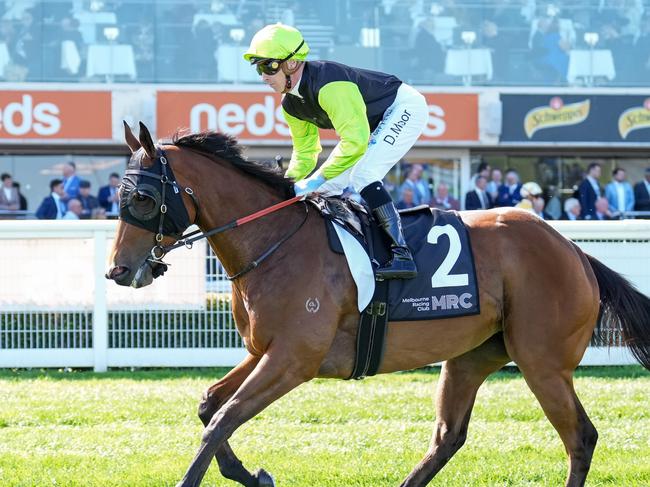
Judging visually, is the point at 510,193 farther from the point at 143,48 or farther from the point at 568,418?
the point at 568,418

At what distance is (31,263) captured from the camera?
8.09 metres

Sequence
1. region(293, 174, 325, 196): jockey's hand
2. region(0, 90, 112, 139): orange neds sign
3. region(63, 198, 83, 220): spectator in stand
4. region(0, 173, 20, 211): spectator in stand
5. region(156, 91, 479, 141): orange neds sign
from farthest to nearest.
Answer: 1. region(156, 91, 479, 141): orange neds sign
2. region(0, 90, 112, 139): orange neds sign
3. region(0, 173, 20, 211): spectator in stand
4. region(63, 198, 83, 220): spectator in stand
5. region(293, 174, 325, 196): jockey's hand

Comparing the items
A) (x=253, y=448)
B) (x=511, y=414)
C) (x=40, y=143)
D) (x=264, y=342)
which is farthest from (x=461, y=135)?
(x=264, y=342)

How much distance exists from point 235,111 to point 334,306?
36.0ft

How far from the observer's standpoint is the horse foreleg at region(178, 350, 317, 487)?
377 cm

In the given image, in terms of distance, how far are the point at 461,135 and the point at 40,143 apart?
20.5 feet

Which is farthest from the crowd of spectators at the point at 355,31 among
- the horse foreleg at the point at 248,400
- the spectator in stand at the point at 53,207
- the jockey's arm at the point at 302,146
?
the horse foreleg at the point at 248,400

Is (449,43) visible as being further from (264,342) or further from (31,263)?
(264,342)

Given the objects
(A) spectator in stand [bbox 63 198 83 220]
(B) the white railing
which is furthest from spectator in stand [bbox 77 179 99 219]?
(B) the white railing

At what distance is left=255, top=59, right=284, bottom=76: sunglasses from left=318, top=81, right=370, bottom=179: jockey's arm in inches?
8.6

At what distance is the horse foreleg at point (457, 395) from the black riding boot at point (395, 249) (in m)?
0.62

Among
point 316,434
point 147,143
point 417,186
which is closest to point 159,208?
point 147,143

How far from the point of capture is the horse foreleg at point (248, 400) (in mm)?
3771

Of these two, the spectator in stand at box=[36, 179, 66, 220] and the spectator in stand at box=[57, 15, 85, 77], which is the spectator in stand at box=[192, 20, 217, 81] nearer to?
the spectator in stand at box=[57, 15, 85, 77]
